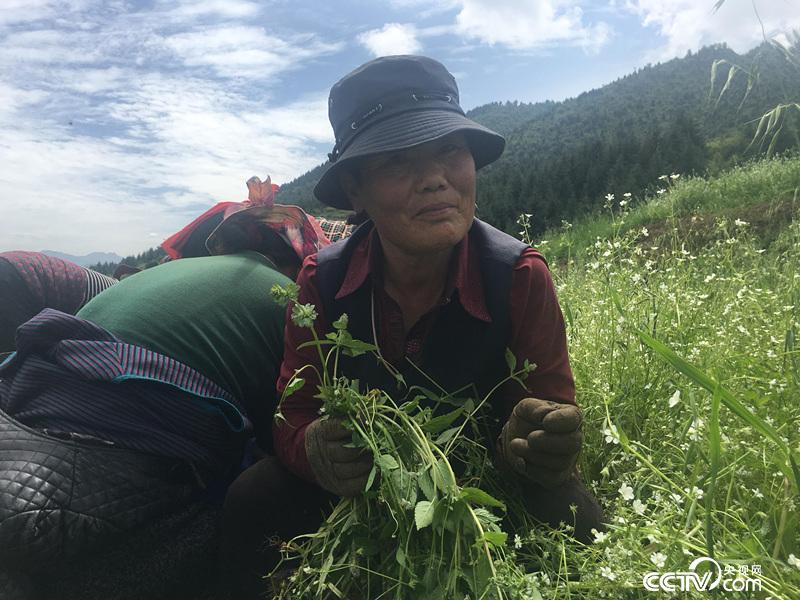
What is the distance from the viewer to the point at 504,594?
3.59ft

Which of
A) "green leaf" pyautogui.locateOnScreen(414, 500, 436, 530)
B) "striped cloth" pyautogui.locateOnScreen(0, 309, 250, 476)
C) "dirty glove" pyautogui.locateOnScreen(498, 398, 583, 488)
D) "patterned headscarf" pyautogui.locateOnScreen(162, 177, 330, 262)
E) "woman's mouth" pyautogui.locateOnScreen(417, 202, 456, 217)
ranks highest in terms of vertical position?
"patterned headscarf" pyautogui.locateOnScreen(162, 177, 330, 262)

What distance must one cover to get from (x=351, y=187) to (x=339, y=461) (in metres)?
0.94

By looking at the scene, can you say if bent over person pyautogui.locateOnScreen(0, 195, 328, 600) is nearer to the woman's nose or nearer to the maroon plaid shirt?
the maroon plaid shirt

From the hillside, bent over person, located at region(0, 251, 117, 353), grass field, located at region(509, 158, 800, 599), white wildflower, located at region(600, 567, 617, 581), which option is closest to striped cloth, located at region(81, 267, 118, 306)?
bent over person, located at region(0, 251, 117, 353)

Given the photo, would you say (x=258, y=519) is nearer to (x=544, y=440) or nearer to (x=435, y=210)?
(x=544, y=440)

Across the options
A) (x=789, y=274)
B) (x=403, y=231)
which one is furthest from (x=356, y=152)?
(x=789, y=274)

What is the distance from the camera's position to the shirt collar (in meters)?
1.72

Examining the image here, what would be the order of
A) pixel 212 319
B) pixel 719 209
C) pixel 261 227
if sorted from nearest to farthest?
pixel 212 319 → pixel 261 227 → pixel 719 209

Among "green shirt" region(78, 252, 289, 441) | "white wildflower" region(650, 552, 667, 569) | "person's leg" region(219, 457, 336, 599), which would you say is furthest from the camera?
"green shirt" region(78, 252, 289, 441)

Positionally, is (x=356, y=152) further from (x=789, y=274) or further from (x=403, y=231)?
(x=789, y=274)

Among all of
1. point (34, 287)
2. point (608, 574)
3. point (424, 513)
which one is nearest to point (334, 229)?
point (34, 287)

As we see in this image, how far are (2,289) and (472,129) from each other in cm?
204

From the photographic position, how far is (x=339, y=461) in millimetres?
1376

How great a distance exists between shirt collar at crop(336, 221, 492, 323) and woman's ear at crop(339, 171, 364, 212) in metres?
0.12
